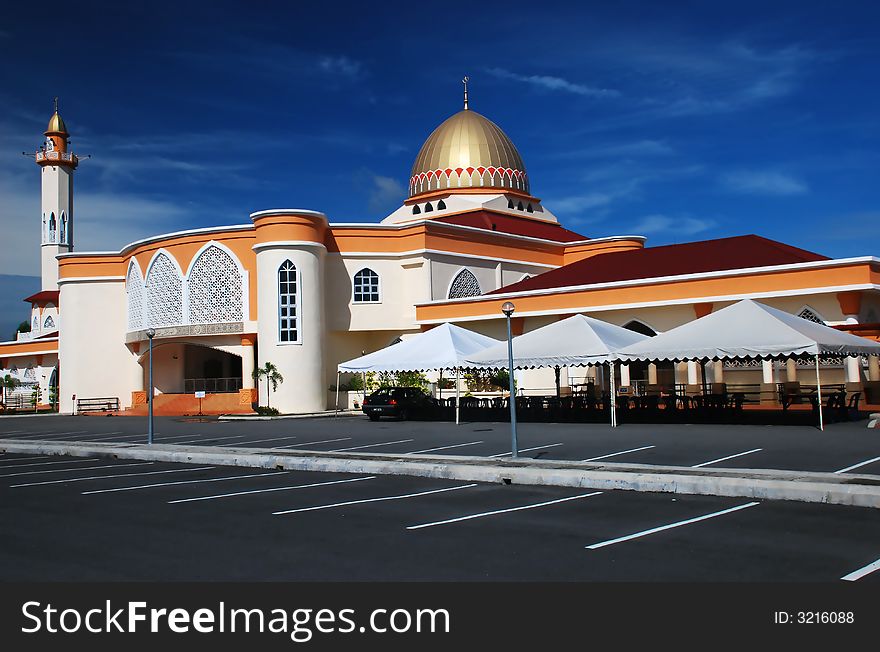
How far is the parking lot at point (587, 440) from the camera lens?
1414 centimetres

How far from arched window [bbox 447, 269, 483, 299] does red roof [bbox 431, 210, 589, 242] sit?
3271mm

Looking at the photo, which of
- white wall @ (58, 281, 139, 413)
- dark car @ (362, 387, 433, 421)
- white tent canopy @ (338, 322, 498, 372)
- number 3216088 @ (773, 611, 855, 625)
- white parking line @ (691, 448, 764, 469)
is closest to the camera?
number 3216088 @ (773, 611, 855, 625)

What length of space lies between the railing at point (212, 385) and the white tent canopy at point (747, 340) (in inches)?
949

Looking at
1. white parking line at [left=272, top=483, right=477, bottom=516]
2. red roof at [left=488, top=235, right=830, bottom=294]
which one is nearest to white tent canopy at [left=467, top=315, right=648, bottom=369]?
red roof at [left=488, top=235, right=830, bottom=294]

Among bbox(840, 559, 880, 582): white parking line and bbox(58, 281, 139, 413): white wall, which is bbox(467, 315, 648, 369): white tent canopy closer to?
bbox(840, 559, 880, 582): white parking line

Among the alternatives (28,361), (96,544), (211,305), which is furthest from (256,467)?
(28,361)

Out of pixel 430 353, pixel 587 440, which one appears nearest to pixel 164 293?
pixel 430 353

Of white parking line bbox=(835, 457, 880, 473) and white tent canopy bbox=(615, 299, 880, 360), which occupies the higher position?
white tent canopy bbox=(615, 299, 880, 360)

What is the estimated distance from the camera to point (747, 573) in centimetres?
681

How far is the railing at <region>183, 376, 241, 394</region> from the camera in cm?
4178

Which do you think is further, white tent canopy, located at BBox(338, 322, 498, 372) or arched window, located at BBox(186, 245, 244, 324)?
arched window, located at BBox(186, 245, 244, 324)

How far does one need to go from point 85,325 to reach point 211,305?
935cm

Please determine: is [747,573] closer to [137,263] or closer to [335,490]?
[335,490]

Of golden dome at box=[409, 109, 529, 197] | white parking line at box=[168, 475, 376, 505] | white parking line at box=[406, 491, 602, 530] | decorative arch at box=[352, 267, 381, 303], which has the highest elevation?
golden dome at box=[409, 109, 529, 197]
